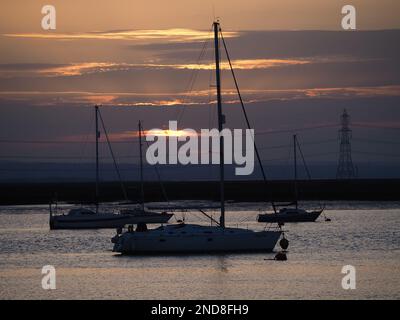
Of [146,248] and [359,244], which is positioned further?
[359,244]

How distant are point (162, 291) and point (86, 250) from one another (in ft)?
82.2

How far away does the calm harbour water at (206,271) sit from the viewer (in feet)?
151

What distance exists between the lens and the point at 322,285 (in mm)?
47719

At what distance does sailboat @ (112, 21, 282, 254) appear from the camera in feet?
198

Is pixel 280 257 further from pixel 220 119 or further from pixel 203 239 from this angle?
pixel 220 119

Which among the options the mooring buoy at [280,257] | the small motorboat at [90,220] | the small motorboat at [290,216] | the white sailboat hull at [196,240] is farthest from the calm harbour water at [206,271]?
the small motorboat at [290,216]

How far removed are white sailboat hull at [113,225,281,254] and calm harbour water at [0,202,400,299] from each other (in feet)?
2.10

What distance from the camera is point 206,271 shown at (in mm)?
54906

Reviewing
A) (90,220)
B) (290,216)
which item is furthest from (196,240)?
(290,216)

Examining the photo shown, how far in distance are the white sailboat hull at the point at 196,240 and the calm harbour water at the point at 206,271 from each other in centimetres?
64

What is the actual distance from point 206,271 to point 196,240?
5.97 m
